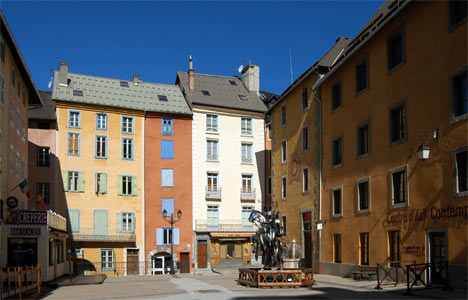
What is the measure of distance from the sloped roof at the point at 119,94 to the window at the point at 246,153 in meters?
5.79

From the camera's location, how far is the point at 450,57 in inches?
782

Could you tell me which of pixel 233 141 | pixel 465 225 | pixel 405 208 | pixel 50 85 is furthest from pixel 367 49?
pixel 50 85

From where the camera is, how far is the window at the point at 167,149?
4634cm

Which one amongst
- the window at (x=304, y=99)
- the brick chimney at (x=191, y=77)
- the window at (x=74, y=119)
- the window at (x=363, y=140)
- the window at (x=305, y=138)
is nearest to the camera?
the window at (x=363, y=140)

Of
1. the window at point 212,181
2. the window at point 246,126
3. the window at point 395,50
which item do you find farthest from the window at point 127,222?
the window at point 395,50

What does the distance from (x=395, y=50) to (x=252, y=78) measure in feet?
96.7

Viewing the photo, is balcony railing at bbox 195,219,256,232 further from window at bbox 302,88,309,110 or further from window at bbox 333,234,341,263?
window at bbox 333,234,341,263

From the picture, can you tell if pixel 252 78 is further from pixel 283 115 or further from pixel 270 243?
pixel 270 243

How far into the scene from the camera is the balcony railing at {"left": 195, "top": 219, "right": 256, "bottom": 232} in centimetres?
4650

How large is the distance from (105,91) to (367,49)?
2643 centimetres

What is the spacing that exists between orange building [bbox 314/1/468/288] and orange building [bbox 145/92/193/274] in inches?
692

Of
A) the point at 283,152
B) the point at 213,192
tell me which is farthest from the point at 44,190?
the point at 283,152

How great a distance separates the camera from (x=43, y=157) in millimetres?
42781

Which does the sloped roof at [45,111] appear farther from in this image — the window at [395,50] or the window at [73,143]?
the window at [395,50]
